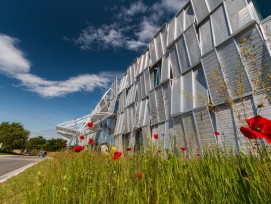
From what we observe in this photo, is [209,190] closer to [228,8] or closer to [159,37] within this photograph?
[228,8]

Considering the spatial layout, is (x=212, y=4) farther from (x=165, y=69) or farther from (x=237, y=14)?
(x=165, y=69)

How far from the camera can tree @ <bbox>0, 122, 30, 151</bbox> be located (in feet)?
184

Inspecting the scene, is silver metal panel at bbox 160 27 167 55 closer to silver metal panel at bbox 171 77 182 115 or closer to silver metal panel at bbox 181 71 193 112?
silver metal panel at bbox 171 77 182 115

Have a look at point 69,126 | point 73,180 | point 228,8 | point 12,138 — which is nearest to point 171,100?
point 228,8

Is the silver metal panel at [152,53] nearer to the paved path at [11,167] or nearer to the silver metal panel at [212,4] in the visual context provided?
the silver metal panel at [212,4]

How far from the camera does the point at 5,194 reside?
536 cm

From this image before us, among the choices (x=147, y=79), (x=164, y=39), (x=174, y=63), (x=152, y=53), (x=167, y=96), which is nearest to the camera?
(x=174, y=63)

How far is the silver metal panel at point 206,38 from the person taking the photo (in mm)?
8244

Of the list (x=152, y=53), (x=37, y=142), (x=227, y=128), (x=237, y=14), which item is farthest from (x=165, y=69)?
(x=37, y=142)

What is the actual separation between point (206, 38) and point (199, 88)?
92.0 inches

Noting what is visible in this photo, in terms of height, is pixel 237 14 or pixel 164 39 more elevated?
pixel 164 39

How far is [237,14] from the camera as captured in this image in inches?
274

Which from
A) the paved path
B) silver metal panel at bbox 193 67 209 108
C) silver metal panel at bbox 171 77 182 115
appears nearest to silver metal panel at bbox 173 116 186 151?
silver metal panel at bbox 171 77 182 115

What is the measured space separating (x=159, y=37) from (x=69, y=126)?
68.8ft
